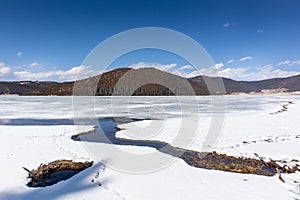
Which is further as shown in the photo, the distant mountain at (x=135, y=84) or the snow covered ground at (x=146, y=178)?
the distant mountain at (x=135, y=84)

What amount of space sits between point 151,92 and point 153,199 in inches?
4617

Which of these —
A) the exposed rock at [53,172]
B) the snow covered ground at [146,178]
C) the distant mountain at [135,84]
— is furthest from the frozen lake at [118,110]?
the distant mountain at [135,84]

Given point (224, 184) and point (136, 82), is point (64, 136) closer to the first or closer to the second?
point (224, 184)

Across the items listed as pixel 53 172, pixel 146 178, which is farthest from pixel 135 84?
pixel 146 178

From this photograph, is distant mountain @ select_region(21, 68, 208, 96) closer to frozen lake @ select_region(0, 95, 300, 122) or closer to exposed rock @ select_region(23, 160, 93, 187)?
frozen lake @ select_region(0, 95, 300, 122)

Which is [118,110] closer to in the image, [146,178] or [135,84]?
[146,178]

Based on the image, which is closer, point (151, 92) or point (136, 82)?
point (151, 92)

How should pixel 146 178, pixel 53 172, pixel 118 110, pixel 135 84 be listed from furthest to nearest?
pixel 135 84 → pixel 118 110 → pixel 53 172 → pixel 146 178

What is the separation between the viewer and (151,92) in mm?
122375

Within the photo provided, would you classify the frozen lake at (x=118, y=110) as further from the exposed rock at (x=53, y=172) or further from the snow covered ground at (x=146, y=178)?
the exposed rock at (x=53, y=172)

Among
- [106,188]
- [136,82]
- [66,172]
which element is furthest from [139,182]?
[136,82]

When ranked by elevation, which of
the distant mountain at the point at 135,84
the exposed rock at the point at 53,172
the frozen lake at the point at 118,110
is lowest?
the exposed rock at the point at 53,172

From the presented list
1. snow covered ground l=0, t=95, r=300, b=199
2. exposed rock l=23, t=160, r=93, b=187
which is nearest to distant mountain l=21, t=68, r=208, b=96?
snow covered ground l=0, t=95, r=300, b=199

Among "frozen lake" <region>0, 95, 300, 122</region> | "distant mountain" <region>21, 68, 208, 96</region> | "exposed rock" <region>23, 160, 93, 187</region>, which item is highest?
"distant mountain" <region>21, 68, 208, 96</region>
